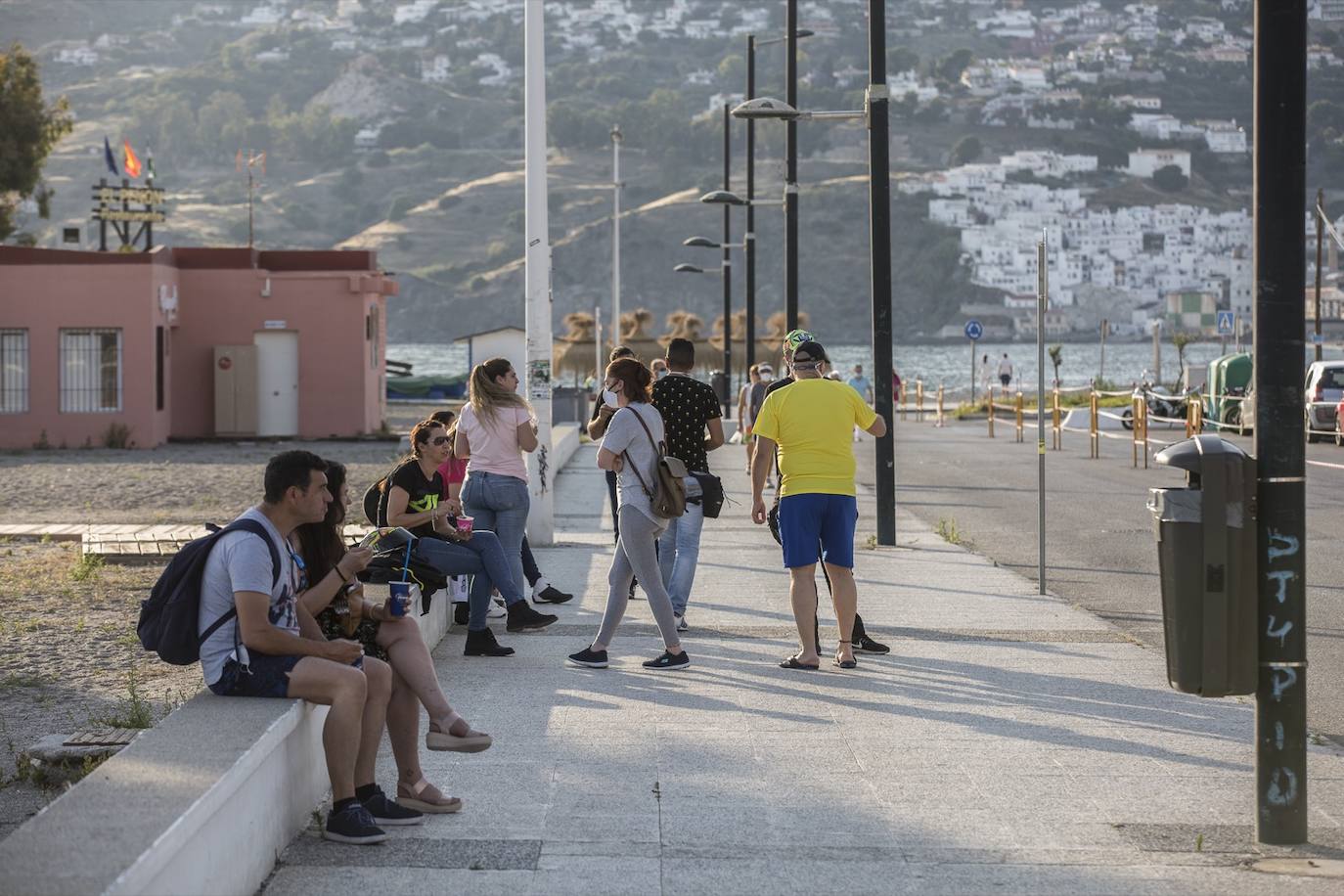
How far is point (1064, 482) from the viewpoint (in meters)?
23.5

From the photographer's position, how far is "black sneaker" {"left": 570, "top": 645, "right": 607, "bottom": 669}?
8.95 m

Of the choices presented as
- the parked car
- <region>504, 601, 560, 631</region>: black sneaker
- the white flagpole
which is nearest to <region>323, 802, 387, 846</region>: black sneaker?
<region>504, 601, 560, 631</region>: black sneaker

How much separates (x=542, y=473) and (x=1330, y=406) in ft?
73.3

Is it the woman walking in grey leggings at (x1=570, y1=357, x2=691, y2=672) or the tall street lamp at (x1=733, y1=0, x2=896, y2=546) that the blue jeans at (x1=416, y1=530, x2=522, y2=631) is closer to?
the woman walking in grey leggings at (x1=570, y1=357, x2=691, y2=672)

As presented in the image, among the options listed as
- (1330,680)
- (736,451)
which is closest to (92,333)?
(736,451)

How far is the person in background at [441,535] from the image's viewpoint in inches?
361

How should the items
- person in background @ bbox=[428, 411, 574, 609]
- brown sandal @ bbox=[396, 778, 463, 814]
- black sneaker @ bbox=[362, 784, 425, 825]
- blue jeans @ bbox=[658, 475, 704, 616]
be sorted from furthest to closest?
1. blue jeans @ bbox=[658, 475, 704, 616]
2. person in background @ bbox=[428, 411, 574, 609]
3. brown sandal @ bbox=[396, 778, 463, 814]
4. black sneaker @ bbox=[362, 784, 425, 825]

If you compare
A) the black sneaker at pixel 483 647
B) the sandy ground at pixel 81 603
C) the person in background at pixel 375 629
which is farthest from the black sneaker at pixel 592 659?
the person in background at pixel 375 629

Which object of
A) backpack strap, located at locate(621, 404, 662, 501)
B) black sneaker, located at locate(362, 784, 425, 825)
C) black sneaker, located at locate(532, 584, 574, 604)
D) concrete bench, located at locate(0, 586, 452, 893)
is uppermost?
backpack strap, located at locate(621, 404, 662, 501)

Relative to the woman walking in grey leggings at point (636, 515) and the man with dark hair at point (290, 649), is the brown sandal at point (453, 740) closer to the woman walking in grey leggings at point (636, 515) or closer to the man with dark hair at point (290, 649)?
the man with dark hair at point (290, 649)

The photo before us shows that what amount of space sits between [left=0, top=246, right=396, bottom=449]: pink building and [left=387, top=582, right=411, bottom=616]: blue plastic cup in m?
27.1

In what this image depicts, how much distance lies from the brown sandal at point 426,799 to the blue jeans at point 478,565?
325 centimetres

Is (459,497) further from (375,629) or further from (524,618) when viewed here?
(375,629)

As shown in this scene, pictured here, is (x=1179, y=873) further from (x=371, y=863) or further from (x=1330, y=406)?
(x=1330, y=406)
